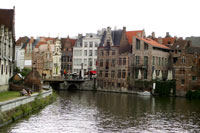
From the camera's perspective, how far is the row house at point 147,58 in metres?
76.5

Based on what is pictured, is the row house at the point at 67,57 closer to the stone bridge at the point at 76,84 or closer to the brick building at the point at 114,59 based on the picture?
the stone bridge at the point at 76,84

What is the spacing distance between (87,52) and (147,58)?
80.8ft

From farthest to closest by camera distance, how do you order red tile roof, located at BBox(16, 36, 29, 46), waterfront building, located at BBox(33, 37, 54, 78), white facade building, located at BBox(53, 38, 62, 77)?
1. red tile roof, located at BBox(16, 36, 29, 46)
2. waterfront building, located at BBox(33, 37, 54, 78)
3. white facade building, located at BBox(53, 38, 62, 77)

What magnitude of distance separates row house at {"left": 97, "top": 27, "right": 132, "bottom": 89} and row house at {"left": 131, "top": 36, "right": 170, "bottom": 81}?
1.96 metres

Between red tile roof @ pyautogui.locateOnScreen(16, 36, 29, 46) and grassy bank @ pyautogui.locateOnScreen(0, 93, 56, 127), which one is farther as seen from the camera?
red tile roof @ pyautogui.locateOnScreen(16, 36, 29, 46)

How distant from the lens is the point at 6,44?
46.6m

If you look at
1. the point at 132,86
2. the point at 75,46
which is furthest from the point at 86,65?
the point at 132,86

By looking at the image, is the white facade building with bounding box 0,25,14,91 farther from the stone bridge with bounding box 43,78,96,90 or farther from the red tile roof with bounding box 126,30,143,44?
the red tile roof with bounding box 126,30,143,44

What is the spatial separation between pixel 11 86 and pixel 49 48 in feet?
177

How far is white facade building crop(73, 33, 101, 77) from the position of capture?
318 feet

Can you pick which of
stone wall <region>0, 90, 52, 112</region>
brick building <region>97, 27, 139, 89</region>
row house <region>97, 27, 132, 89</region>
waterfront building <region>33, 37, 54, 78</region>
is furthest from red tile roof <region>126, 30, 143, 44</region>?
stone wall <region>0, 90, 52, 112</region>

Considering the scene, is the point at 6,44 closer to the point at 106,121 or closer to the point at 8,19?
the point at 8,19

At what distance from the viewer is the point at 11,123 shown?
30.1 metres

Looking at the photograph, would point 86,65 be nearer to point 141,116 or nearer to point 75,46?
point 75,46
